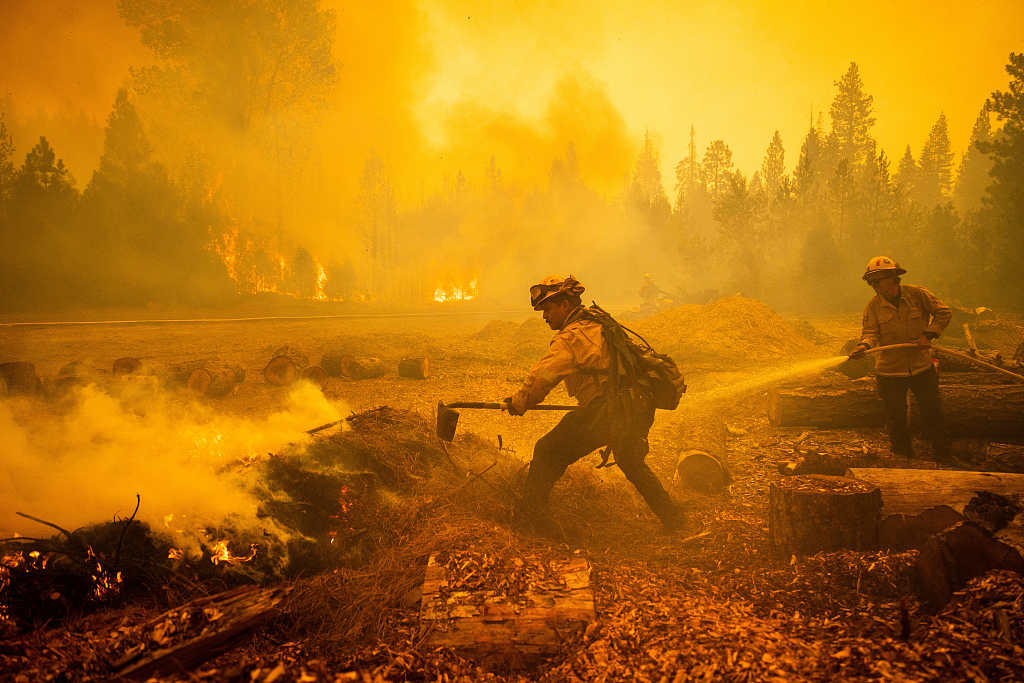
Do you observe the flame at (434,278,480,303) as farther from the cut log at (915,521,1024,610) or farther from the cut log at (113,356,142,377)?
the cut log at (915,521,1024,610)

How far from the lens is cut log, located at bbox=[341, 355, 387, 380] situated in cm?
1209

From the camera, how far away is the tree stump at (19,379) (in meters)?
8.63

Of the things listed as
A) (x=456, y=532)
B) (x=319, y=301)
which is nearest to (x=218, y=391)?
(x=456, y=532)

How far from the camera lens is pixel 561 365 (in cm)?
405

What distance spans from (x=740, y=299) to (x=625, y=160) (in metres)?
53.6

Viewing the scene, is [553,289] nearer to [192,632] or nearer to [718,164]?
[192,632]

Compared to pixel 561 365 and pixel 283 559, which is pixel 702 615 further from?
pixel 283 559

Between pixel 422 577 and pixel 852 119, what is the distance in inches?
2281

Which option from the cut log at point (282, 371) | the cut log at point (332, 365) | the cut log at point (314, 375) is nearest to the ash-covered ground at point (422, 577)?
the cut log at point (282, 371)

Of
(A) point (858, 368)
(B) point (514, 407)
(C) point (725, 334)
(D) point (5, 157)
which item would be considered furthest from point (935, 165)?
(D) point (5, 157)

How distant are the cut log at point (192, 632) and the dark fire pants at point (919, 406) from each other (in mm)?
6435

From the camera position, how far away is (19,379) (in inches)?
344

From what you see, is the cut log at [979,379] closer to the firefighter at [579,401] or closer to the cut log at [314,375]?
the firefighter at [579,401]

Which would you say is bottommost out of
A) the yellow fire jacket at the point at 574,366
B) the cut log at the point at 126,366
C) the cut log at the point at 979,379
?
the cut log at the point at 979,379
